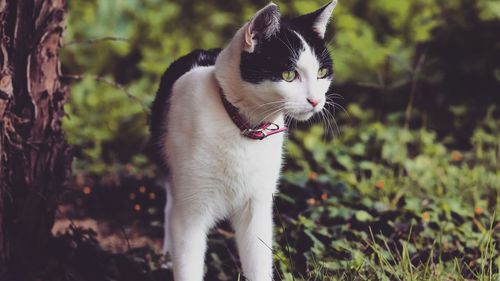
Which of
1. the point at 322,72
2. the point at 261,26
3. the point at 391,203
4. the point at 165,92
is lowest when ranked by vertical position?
the point at 391,203

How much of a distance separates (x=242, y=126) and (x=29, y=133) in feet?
2.89

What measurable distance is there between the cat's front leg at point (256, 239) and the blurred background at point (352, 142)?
117mm

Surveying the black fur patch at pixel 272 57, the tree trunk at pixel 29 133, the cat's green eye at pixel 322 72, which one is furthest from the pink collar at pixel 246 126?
the tree trunk at pixel 29 133

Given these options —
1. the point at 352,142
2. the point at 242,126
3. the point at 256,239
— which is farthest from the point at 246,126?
the point at 352,142

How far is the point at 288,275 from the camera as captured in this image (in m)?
2.55

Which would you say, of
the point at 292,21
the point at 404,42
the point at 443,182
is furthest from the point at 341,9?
the point at 292,21

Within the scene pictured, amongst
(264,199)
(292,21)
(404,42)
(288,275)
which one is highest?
(292,21)

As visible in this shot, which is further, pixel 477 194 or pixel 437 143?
pixel 437 143

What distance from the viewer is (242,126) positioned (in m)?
2.33

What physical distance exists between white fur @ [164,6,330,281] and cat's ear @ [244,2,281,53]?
5cm

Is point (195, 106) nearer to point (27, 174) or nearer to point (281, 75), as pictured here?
point (281, 75)

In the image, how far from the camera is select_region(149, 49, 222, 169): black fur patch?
8.61 ft

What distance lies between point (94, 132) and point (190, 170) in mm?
2119

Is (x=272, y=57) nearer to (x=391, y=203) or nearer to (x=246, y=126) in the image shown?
(x=246, y=126)
